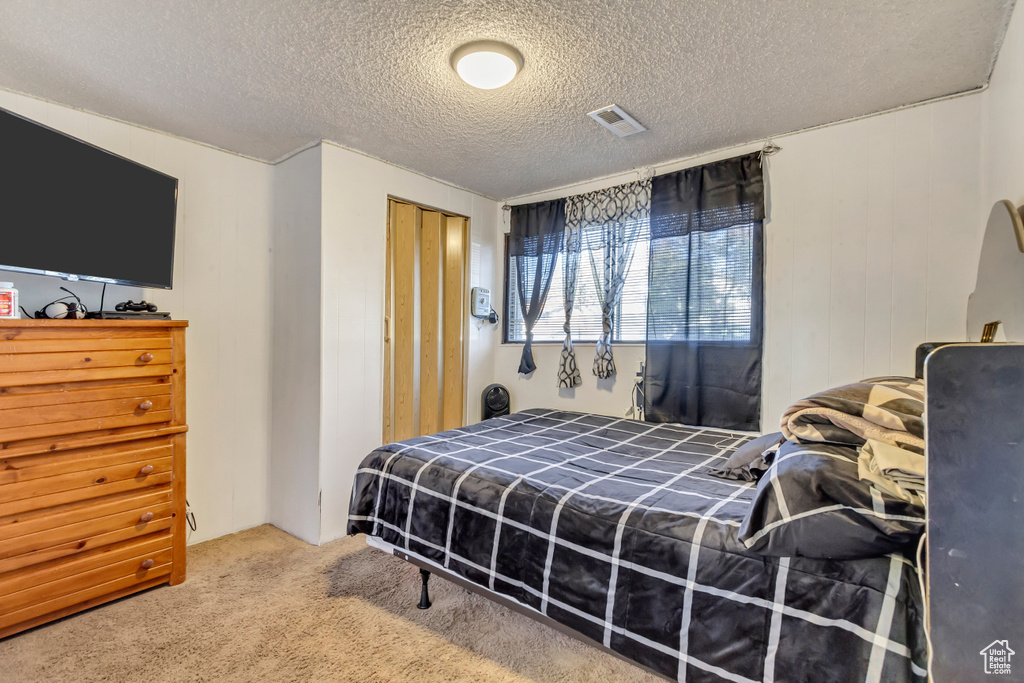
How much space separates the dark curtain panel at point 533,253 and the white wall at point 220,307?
195 cm

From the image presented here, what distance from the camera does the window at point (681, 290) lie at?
9.28 feet

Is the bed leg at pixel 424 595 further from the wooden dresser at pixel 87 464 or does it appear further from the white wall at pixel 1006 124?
the white wall at pixel 1006 124

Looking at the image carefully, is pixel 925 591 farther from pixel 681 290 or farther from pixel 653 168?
pixel 653 168

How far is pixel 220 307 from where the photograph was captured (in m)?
2.94

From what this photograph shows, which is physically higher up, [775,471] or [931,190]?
[931,190]

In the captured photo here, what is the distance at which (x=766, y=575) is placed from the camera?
3.90ft

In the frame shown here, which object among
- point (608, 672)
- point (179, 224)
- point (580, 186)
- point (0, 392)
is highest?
point (580, 186)

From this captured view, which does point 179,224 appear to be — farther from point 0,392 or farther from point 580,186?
Result: point 580,186

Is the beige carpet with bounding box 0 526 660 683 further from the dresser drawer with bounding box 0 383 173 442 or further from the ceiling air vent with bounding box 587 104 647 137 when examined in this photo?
the ceiling air vent with bounding box 587 104 647 137

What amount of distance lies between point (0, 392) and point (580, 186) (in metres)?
3.50

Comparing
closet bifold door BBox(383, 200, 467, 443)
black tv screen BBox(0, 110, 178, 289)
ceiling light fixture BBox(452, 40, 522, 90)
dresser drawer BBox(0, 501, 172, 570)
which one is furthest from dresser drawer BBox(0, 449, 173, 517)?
ceiling light fixture BBox(452, 40, 522, 90)

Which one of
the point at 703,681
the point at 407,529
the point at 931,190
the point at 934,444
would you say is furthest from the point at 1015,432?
the point at 931,190

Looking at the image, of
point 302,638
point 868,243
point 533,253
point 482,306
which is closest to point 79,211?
point 302,638

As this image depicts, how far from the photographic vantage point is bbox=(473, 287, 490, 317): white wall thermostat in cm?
382
